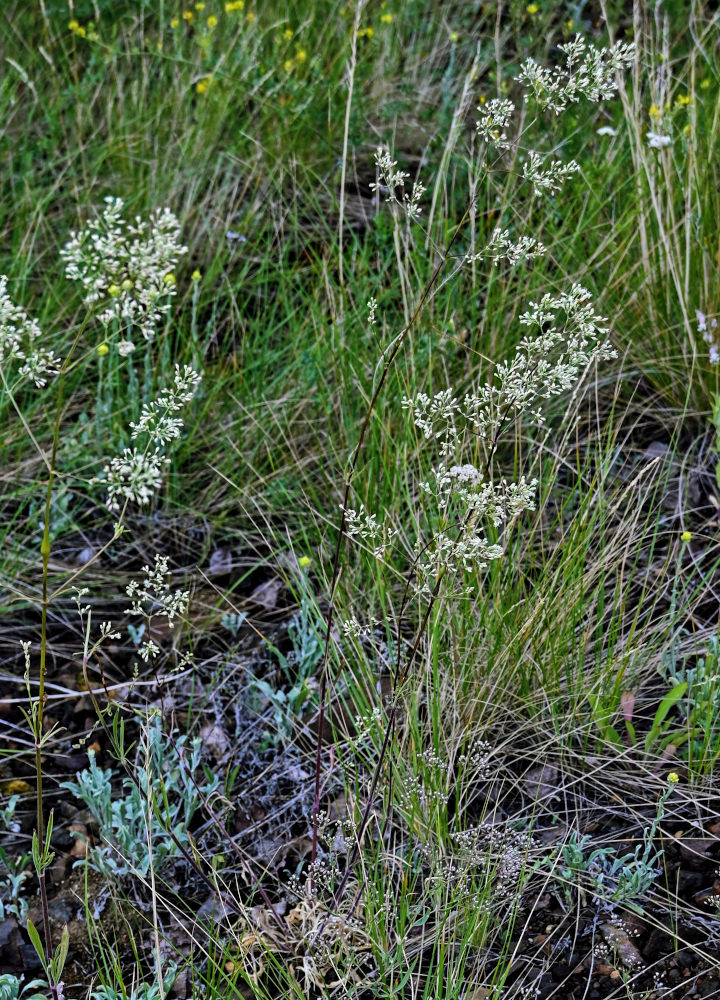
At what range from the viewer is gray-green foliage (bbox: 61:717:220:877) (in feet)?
6.34

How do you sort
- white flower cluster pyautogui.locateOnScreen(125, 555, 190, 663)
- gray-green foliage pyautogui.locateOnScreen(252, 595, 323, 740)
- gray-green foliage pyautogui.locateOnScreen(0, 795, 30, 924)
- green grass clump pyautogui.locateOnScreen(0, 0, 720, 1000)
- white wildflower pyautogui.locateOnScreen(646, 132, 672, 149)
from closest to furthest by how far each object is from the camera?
white flower cluster pyautogui.locateOnScreen(125, 555, 190, 663) < green grass clump pyautogui.locateOnScreen(0, 0, 720, 1000) < gray-green foliage pyautogui.locateOnScreen(0, 795, 30, 924) < gray-green foliage pyautogui.locateOnScreen(252, 595, 323, 740) < white wildflower pyautogui.locateOnScreen(646, 132, 672, 149)

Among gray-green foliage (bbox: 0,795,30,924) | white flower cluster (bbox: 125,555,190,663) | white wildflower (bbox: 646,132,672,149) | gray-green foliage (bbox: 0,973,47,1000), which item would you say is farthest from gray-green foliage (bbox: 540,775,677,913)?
white wildflower (bbox: 646,132,672,149)

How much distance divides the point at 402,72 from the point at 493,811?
3.30m

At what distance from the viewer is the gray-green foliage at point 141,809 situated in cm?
193

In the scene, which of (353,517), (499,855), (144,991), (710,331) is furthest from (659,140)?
(144,991)

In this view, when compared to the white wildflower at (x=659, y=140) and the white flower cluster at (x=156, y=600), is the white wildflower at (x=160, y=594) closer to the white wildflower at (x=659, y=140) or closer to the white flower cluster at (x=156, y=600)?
the white flower cluster at (x=156, y=600)

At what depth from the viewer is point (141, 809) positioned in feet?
6.32

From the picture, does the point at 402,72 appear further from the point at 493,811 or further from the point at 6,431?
the point at 493,811

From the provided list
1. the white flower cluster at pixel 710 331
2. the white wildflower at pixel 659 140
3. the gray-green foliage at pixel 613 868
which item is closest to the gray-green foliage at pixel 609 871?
the gray-green foliage at pixel 613 868

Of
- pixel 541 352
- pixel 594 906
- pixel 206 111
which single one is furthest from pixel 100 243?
pixel 206 111

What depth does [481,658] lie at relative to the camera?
2025mm

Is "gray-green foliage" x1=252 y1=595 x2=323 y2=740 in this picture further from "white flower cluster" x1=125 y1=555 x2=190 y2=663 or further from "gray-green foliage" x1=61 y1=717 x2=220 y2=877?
"white flower cluster" x1=125 y1=555 x2=190 y2=663

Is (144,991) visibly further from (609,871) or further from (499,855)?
(609,871)

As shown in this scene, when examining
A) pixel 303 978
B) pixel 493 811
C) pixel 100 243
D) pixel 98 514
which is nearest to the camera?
pixel 100 243
